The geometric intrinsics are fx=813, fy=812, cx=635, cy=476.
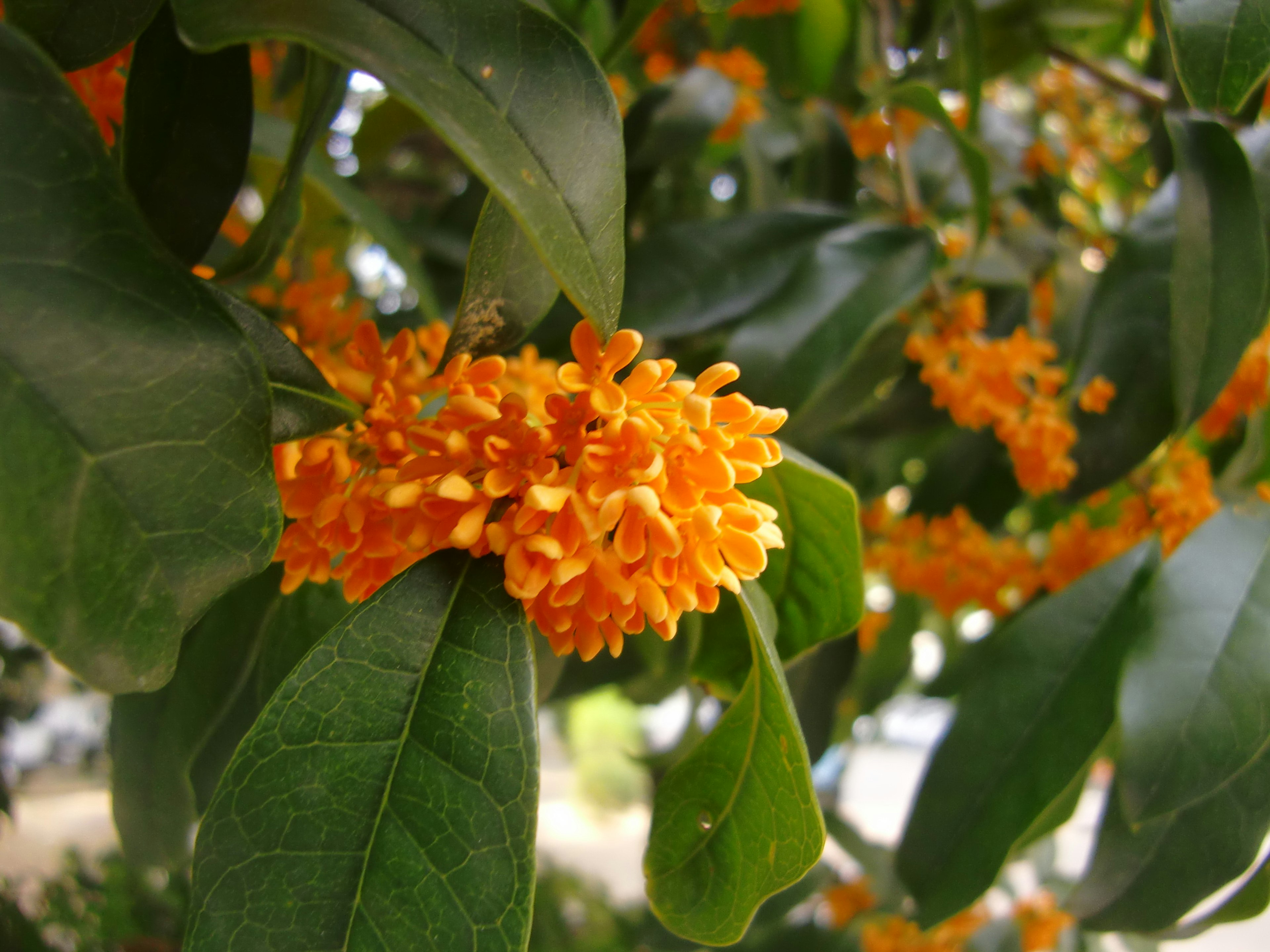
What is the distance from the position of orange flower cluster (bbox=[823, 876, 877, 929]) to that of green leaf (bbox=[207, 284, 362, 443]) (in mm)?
1542

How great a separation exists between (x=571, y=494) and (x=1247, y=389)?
0.86 metres

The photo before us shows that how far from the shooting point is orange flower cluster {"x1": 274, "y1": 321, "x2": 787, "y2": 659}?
15.9 inches

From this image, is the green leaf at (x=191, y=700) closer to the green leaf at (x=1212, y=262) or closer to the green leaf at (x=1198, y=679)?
the green leaf at (x=1198, y=679)

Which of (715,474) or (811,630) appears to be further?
(811,630)

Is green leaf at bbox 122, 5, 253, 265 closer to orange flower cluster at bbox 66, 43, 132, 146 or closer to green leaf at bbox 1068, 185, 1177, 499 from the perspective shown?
orange flower cluster at bbox 66, 43, 132, 146

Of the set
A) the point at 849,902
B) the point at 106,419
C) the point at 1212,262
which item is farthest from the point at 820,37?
the point at 849,902

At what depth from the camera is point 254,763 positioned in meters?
0.40

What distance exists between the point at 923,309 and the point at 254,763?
3.01ft

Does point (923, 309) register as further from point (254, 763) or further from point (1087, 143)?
point (1087, 143)

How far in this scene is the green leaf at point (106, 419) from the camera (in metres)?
0.32

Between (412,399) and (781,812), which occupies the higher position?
(412,399)

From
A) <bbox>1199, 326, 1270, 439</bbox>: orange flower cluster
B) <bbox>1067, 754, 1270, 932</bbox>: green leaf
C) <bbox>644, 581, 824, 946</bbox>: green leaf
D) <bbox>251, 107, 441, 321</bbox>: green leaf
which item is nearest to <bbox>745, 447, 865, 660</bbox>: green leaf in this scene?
<bbox>644, 581, 824, 946</bbox>: green leaf

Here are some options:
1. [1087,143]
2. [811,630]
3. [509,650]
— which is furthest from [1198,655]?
[1087,143]

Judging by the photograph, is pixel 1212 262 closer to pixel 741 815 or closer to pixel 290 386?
pixel 741 815
